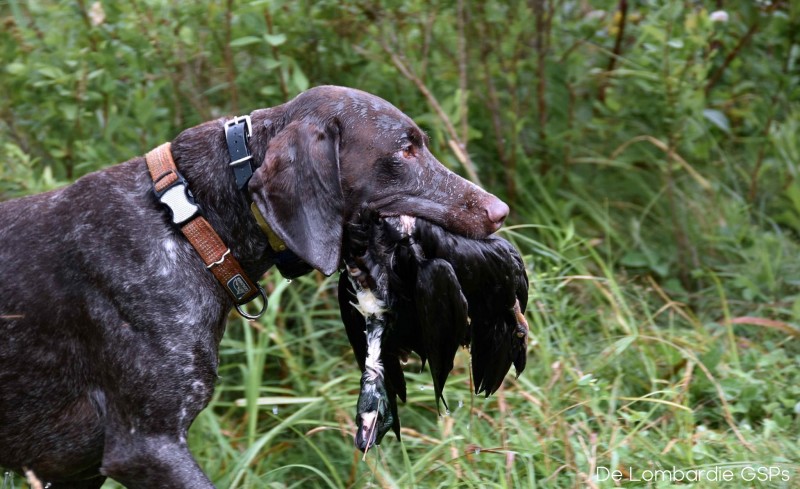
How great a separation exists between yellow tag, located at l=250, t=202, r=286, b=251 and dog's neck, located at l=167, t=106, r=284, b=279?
0.04 metres

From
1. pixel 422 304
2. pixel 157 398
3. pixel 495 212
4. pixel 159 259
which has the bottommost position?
pixel 157 398

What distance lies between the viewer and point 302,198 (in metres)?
3.10

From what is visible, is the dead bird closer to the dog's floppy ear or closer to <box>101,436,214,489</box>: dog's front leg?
the dog's floppy ear

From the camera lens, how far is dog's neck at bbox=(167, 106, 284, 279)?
10.9 ft

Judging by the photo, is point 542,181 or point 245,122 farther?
point 542,181

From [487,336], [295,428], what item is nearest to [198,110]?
[295,428]

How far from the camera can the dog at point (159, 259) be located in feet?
10.3

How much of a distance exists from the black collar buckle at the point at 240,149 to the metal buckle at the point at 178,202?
0.56 ft

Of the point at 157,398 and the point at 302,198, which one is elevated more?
the point at 302,198

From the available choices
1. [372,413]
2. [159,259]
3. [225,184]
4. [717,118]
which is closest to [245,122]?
[225,184]

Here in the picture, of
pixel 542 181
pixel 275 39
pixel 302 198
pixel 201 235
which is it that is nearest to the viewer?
pixel 302 198

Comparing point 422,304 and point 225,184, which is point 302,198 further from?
point 422,304

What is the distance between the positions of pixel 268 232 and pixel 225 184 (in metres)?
0.21

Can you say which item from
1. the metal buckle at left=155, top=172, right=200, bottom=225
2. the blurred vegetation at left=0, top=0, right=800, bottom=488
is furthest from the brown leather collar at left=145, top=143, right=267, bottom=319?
the blurred vegetation at left=0, top=0, right=800, bottom=488
